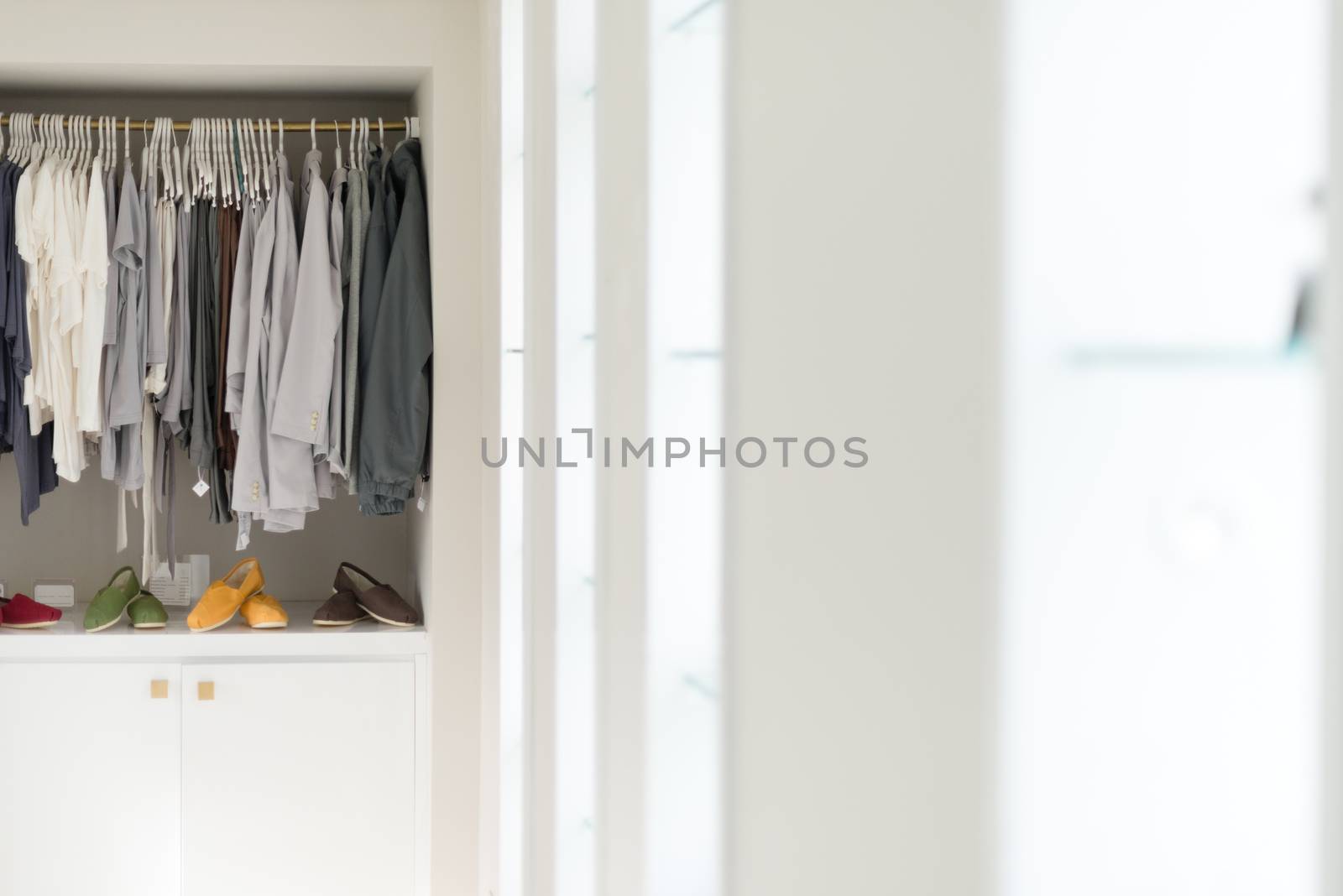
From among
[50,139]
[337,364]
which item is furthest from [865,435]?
[50,139]

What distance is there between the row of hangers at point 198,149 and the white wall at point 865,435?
7.78 ft

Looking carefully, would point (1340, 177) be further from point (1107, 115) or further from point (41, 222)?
point (41, 222)

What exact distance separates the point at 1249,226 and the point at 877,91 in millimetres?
256

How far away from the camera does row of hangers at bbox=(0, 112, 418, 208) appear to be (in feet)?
9.25

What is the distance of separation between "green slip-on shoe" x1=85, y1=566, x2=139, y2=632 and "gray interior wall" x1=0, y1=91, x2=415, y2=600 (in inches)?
16.4

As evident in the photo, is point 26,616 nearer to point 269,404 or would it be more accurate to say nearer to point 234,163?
point 269,404

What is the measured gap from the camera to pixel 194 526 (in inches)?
132

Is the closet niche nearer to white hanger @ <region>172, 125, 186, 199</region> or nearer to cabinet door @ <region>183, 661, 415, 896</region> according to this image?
cabinet door @ <region>183, 661, 415, 896</region>

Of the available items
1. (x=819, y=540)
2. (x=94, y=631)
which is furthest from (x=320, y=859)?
(x=819, y=540)

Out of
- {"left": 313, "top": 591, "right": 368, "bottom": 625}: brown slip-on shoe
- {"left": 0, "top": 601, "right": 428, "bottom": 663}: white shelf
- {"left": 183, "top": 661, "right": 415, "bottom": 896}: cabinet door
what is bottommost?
{"left": 183, "top": 661, "right": 415, "bottom": 896}: cabinet door

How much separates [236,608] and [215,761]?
1.24 feet

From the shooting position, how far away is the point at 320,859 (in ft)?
8.98

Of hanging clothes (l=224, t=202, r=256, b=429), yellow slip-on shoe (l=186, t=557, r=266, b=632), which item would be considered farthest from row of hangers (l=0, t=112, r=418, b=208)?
yellow slip-on shoe (l=186, t=557, r=266, b=632)

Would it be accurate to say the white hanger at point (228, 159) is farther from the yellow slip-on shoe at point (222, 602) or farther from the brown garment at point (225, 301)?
the yellow slip-on shoe at point (222, 602)
